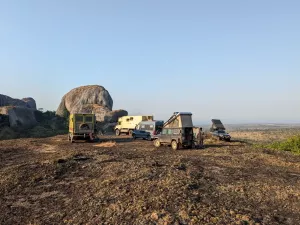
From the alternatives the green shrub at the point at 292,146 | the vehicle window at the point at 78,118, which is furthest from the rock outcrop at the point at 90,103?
the green shrub at the point at 292,146

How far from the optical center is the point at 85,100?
64625 millimetres

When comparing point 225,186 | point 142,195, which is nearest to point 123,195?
point 142,195

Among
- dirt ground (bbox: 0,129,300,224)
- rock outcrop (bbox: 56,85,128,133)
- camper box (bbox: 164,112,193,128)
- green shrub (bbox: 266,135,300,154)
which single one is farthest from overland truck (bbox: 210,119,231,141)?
rock outcrop (bbox: 56,85,128,133)

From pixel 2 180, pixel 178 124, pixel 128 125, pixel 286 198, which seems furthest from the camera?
pixel 128 125

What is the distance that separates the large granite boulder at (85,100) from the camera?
63.1m

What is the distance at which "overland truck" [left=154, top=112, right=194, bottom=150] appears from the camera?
22.5 metres

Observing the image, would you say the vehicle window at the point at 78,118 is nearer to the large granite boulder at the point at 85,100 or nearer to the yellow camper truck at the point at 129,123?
the yellow camper truck at the point at 129,123

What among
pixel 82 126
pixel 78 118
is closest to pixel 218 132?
pixel 82 126

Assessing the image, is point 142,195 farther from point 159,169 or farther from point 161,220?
point 159,169

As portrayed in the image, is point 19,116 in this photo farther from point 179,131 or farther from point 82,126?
point 179,131

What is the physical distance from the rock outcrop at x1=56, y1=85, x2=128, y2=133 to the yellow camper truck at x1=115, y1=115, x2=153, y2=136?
1507 centimetres

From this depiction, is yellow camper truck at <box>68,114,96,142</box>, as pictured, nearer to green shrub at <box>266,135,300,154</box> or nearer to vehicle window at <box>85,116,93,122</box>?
vehicle window at <box>85,116,93,122</box>

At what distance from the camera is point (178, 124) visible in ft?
74.5

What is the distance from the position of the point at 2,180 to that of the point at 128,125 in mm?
27312
